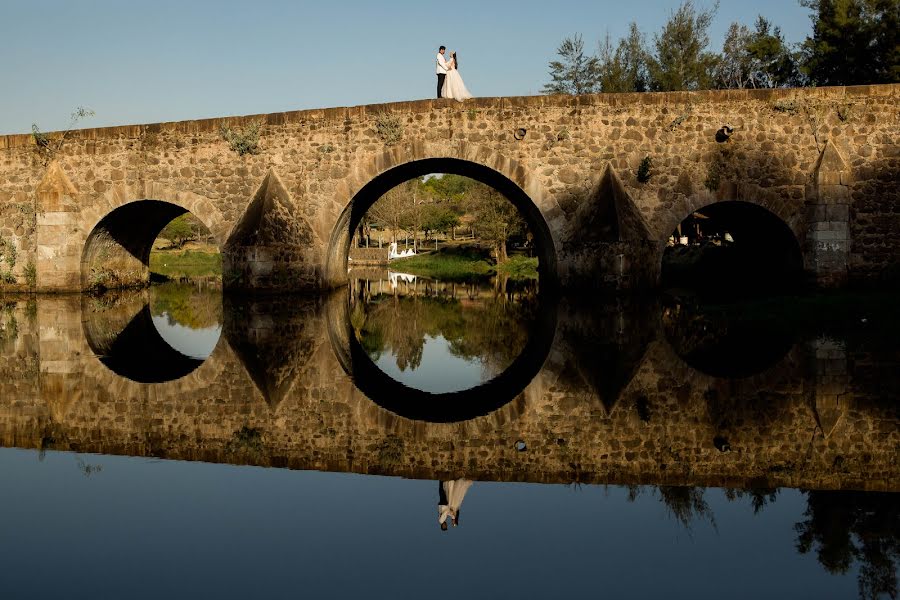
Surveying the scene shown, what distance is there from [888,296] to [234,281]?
13993 millimetres

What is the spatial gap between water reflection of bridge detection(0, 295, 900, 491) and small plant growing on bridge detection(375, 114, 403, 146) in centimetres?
862

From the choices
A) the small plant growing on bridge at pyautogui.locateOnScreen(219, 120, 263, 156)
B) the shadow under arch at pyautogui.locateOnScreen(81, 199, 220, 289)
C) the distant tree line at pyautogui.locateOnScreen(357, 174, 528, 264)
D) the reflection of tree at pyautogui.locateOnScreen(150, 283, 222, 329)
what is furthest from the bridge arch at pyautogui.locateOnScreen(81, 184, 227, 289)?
the distant tree line at pyautogui.locateOnScreen(357, 174, 528, 264)

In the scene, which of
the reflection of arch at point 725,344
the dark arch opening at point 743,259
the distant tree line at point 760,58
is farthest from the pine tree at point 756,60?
the reflection of arch at point 725,344

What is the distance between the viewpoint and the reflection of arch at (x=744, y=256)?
17.7 m

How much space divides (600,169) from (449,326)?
19.2 feet

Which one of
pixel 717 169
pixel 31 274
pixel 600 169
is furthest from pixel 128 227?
pixel 717 169

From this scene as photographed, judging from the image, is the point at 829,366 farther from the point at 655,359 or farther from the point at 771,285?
the point at 771,285

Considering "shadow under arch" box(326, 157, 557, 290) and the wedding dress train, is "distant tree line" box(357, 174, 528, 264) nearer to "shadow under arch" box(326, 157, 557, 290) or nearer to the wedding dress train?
"shadow under arch" box(326, 157, 557, 290)

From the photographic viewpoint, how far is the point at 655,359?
30.0 ft

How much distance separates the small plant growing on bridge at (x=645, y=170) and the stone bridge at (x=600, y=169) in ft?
0.32

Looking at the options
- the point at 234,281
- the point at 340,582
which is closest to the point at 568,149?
the point at 234,281

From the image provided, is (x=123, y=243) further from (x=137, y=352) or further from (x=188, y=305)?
(x=137, y=352)

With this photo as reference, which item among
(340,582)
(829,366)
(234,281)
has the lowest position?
(340,582)

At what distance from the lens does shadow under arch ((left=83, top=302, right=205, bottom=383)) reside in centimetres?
888
